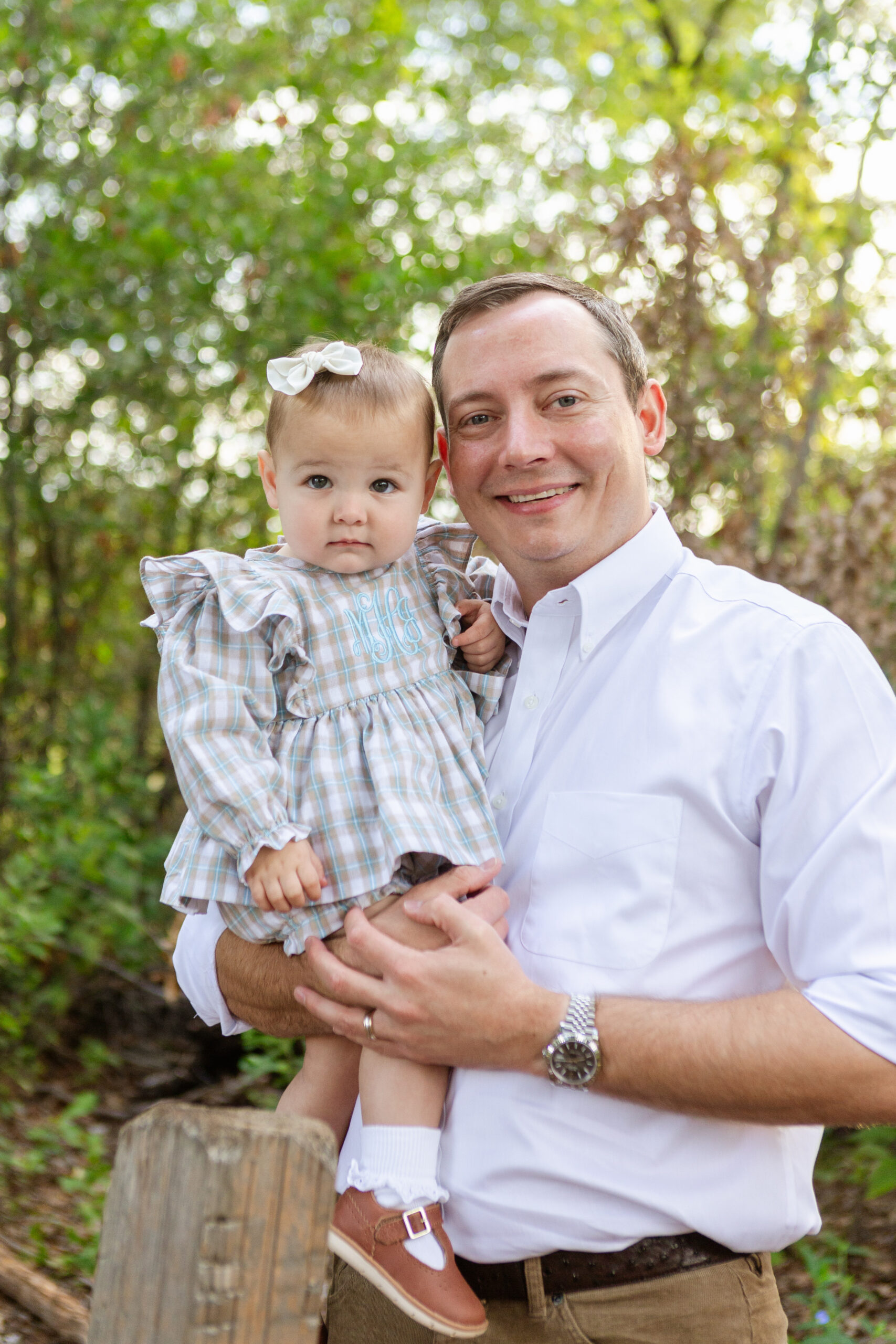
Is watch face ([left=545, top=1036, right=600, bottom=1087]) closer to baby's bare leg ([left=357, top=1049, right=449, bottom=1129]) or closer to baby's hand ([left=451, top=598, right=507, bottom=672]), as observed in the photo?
baby's bare leg ([left=357, top=1049, right=449, bottom=1129])

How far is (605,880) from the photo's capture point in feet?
5.67

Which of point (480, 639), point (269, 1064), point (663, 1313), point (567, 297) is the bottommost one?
point (269, 1064)

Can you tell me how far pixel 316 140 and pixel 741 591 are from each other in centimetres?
485

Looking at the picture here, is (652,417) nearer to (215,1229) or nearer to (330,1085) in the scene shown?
(330,1085)

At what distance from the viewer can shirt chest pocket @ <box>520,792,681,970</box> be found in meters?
1.68

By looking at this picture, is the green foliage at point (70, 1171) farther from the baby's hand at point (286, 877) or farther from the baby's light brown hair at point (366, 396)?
the baby's light brown hair at point (366, 396)

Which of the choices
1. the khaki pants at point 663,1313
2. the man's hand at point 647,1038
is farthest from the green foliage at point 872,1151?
the man's hand at point 647,1038

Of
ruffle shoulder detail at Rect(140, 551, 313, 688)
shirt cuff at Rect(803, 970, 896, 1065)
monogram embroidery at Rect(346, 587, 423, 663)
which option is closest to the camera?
shirt cuff at Rect(803, 970, 896, 1065)

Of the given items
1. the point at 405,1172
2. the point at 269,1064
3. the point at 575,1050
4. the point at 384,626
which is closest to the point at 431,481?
the point at 384,626

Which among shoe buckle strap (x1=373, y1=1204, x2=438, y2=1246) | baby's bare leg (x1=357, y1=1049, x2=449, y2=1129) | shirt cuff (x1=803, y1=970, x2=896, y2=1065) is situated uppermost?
shirt cuff (x1=803, y1=970, x2=896, y2=1065)

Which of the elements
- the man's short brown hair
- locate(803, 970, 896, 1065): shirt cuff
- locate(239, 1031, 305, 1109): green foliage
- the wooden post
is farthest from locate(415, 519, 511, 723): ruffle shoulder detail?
locate(239, 1031, 305, 1109): green foliage

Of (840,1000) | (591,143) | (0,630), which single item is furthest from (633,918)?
(591,143)

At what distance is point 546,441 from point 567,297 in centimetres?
31

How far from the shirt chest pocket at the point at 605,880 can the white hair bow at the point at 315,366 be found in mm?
881
